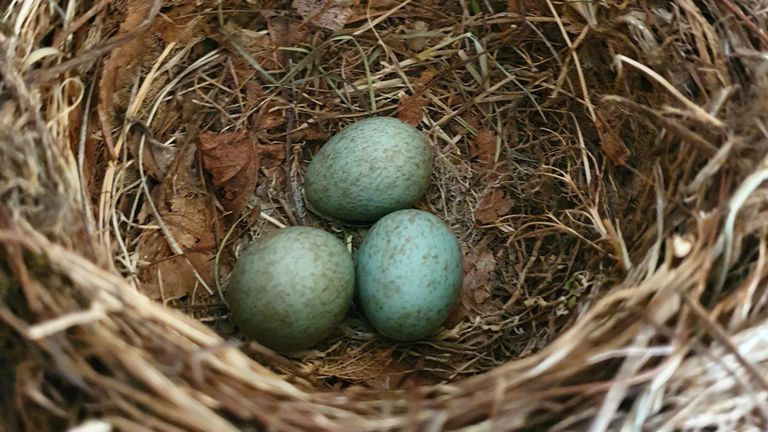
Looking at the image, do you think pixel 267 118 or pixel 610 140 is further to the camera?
pixel 267 118

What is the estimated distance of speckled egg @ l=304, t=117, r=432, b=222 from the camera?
4.86 feet

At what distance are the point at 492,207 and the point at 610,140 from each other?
0.95 ft

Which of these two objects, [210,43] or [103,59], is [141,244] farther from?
[210,43]

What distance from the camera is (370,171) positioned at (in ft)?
4.85

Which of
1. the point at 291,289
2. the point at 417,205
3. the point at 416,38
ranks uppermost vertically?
the point at 416,38

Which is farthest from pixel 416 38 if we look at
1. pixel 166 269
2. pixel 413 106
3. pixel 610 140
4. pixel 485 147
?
pixel 166 269

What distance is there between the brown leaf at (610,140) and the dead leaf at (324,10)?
23.4 inches

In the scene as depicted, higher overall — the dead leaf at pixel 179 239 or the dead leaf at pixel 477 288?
the dead leaf at pixel 179 239

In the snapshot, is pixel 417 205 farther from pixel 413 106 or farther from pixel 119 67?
pixel 119 67

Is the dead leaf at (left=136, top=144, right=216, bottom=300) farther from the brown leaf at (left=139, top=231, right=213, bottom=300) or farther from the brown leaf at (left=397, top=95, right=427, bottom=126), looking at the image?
the brown leaf at (left=397, top=95, right=427, bottom=126)

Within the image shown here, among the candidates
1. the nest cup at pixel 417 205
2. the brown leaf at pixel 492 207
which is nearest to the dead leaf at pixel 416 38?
the nest cup at pixel 417 205

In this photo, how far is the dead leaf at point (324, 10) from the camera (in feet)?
5.52

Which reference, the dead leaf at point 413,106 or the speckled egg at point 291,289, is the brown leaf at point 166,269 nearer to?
the speckled egg at point 291,289

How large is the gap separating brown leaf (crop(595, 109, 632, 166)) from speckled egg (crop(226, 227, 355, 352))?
0.55m
